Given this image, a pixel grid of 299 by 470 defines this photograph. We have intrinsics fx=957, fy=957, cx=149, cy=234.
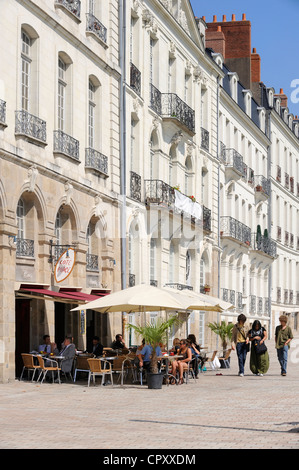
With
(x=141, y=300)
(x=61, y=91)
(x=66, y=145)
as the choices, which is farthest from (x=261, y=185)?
(x=141, y=300)

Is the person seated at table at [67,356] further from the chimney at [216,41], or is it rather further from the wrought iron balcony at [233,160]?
the chimney at [216,41]

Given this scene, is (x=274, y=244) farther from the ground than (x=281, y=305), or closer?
A: farther from the ground

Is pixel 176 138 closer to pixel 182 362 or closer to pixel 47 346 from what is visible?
pixel 47 346

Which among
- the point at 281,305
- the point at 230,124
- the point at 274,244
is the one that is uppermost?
the point at 230,124

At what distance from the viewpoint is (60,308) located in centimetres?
2633

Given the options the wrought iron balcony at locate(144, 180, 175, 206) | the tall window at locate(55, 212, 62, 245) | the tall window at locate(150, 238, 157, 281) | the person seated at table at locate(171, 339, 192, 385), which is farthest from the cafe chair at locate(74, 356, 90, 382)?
the tall window at locate(150, 238, 157, 281)

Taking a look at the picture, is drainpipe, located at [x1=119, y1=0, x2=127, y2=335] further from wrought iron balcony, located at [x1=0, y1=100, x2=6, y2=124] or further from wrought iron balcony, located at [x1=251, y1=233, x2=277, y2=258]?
wrought iron balcony, located at [x1=251, y1=233, x2=277, y2=258]

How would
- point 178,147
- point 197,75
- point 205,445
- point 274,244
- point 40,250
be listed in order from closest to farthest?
point 205,445
point 40,250
point 178,147
point 197,75
point 274,244

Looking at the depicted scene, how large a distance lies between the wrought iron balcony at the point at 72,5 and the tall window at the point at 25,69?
190 centimetres

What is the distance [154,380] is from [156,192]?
14.0 metres

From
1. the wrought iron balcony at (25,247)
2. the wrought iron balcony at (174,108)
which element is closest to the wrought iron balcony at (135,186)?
the wrought iron balcony at (174,108)

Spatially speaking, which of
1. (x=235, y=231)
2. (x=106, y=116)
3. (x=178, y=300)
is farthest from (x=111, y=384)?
(x=235, y=231)

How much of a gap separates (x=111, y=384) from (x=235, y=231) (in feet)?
88.6

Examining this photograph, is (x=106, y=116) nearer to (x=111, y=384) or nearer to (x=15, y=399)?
(x=111, y=384)
